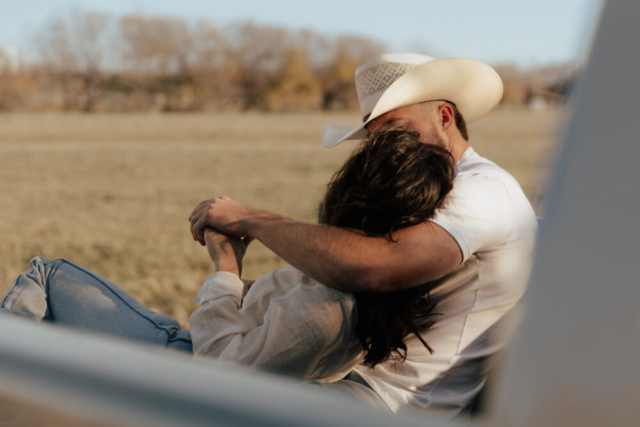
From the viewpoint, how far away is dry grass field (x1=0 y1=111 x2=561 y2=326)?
→ 20.6ft

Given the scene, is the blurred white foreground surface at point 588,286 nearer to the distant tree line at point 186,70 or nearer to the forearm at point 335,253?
the forearm at point 335,253

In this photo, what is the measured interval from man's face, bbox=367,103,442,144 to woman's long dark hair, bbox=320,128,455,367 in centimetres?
44

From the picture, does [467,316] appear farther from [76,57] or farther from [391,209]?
[76,57]

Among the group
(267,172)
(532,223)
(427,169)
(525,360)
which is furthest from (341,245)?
(267,172)

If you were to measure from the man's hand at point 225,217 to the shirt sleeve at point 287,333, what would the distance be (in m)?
0.29

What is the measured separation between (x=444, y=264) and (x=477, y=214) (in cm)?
19

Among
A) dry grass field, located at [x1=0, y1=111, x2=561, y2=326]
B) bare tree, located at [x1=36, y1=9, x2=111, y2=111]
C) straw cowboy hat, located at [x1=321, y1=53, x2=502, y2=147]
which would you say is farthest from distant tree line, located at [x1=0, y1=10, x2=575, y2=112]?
straw cowboy hat, located at [x1=321, y1=53, x2=502, y2=147]

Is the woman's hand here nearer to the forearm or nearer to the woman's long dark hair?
the forearm

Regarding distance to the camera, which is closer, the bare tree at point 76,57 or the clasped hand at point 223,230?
the clasped hand at point 223,230

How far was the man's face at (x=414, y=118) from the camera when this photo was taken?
2.49 meters

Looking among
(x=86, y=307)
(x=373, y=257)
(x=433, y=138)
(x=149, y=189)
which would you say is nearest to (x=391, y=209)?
(x=373, y=257)

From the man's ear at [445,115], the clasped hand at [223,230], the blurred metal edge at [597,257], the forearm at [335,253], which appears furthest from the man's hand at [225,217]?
the blurred metal edge at [597,257]

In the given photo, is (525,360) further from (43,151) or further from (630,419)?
(43,151)

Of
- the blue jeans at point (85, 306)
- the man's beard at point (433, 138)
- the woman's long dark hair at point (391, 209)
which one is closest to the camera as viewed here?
the woman's long dark hair at point (391, 209)
